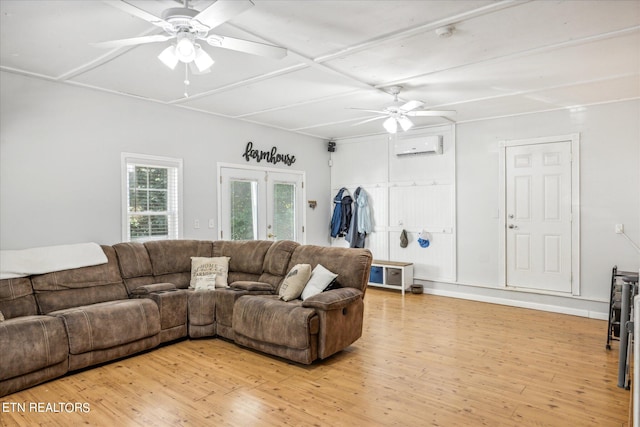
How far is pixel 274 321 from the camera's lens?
3523mm

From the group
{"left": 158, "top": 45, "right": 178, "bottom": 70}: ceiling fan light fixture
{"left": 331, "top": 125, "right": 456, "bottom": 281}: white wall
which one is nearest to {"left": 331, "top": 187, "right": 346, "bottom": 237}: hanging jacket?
{"left": 331, "top": 125, "right": 456, "bottom": 281}: white wall

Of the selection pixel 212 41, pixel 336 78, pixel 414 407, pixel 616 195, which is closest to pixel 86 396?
pixel 414 407

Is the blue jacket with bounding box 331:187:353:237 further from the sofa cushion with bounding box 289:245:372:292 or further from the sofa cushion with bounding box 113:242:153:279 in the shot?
the sofa cushion with bounding box 113:242:153:279

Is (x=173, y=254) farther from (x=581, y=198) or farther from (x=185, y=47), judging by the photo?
(x=581, y=198)

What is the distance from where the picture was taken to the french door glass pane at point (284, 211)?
21.5 feet

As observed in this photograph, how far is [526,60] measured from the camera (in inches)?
138

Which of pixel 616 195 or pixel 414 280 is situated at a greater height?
pixel 616 195

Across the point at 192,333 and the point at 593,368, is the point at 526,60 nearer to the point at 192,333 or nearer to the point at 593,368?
the point at 593,368

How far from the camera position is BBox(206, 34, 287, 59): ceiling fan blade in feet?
8.27

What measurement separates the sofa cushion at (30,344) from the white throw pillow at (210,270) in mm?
1511

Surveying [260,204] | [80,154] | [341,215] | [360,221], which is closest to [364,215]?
[360,221]

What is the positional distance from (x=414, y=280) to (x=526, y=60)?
3992 mm

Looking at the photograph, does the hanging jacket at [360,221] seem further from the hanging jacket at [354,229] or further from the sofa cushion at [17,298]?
the sofa cushion at [17,298]

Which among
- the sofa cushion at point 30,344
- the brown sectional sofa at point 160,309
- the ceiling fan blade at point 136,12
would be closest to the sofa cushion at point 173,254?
the brown sectional sofa at point 160,309
